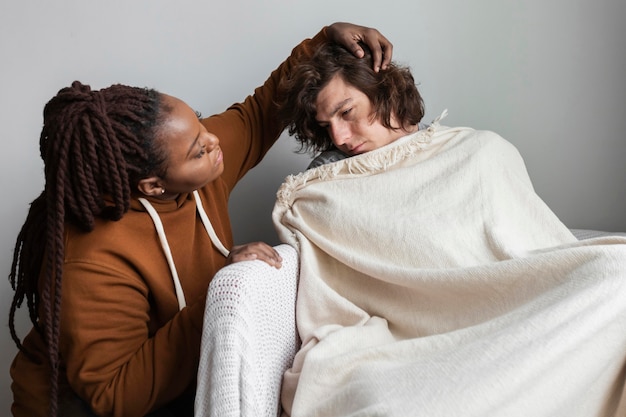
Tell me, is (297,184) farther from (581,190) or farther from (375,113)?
(581,190)

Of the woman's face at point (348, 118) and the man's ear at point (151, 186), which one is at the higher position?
the woman's face at point (348, 118)

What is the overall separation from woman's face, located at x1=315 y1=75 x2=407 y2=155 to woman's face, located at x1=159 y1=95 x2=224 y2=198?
0.32 m

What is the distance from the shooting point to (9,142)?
1594 mm

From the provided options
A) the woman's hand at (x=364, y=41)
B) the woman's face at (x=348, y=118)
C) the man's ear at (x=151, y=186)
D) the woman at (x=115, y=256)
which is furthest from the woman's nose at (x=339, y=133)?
the man's ear at (x=151, y=186)

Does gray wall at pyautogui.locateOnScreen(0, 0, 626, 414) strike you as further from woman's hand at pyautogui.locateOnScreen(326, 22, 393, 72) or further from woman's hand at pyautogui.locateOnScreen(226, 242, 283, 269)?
woman's hand at pyautogui.locateOnScreen(226, 242, 283, 269)

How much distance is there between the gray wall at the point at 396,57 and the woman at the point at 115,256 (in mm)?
580

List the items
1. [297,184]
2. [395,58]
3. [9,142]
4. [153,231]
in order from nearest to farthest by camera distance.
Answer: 1. [153,231]
2. [297,184]
3. [9,142]
4. [395,58]

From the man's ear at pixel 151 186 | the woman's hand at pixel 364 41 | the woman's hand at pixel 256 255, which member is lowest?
the woman's hand at pixel 256 255

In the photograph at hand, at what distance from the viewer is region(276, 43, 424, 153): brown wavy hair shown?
1426mm

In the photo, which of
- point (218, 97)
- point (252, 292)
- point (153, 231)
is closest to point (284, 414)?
point (252, 292)

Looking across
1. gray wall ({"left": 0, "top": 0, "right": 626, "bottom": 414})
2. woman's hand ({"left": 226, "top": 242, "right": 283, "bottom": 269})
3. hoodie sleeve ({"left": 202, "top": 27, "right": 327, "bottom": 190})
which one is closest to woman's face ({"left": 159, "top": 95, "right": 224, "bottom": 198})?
woman's hand ({"left": 226, "top": 242, "right": 283, "bottom": 269})

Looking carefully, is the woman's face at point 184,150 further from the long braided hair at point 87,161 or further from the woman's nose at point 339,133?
the woman's nose at point 339,133

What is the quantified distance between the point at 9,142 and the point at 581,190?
156 centimetres

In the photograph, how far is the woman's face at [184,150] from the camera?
3.59ft
